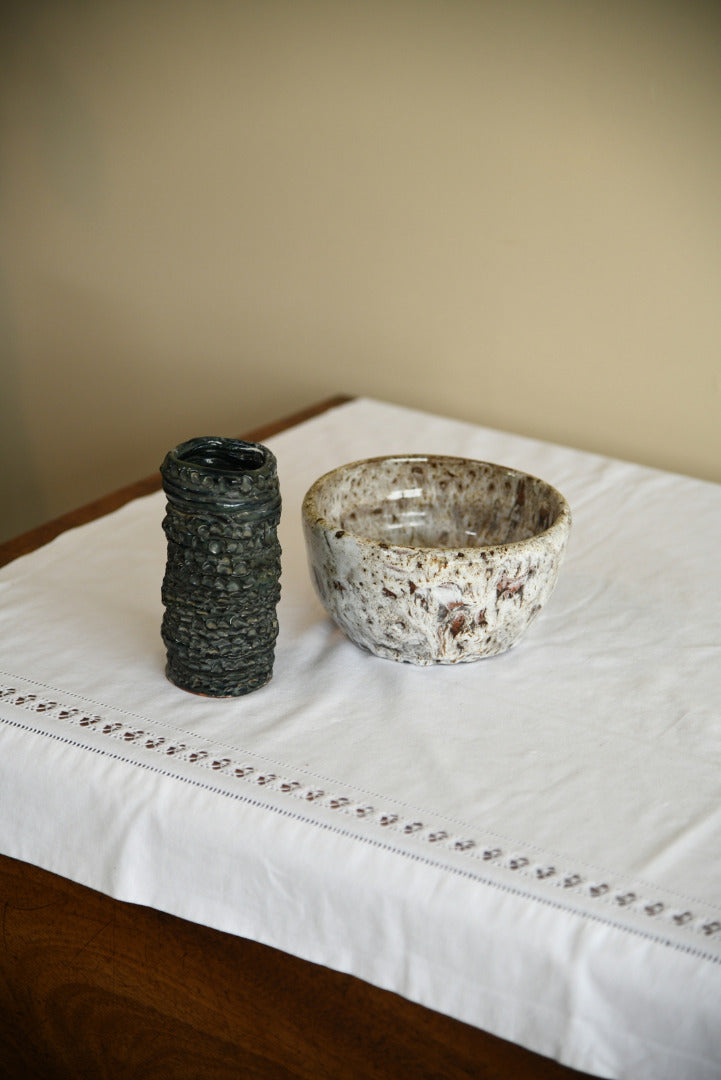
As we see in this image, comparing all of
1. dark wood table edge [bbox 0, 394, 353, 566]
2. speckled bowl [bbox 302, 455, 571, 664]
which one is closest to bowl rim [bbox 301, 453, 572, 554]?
speckled bowl [bbox 302, 455, 571, 664]

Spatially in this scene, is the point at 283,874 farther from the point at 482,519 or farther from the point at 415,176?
the point at 415,176

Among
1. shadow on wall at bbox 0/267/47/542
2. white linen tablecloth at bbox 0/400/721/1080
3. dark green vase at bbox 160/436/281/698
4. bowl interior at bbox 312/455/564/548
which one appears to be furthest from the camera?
shadow on wall at bbox 0/267/47/542

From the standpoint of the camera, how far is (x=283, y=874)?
584mm

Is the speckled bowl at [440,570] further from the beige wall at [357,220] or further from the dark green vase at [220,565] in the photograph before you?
the beige wall at [357,220]

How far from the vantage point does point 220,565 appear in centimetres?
66

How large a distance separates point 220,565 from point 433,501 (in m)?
0.26

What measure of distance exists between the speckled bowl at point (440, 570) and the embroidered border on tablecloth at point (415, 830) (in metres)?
0.13

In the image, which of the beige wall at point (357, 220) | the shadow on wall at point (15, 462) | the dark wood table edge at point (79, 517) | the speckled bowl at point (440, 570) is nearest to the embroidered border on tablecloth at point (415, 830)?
the speckled bowl at point (440, 570)

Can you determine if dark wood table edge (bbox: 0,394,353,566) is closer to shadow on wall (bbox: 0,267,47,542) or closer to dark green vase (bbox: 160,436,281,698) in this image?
dark green vase (bbox: 160,436,281,698)

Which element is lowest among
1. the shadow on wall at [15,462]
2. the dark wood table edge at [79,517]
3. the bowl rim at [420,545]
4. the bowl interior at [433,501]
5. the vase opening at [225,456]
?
the shadow on wall at [15,462]

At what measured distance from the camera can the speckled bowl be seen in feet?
2.24

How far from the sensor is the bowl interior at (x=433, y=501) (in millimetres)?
839

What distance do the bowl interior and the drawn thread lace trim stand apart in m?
0.25

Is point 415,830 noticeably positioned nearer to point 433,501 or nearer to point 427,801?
point 427,801
